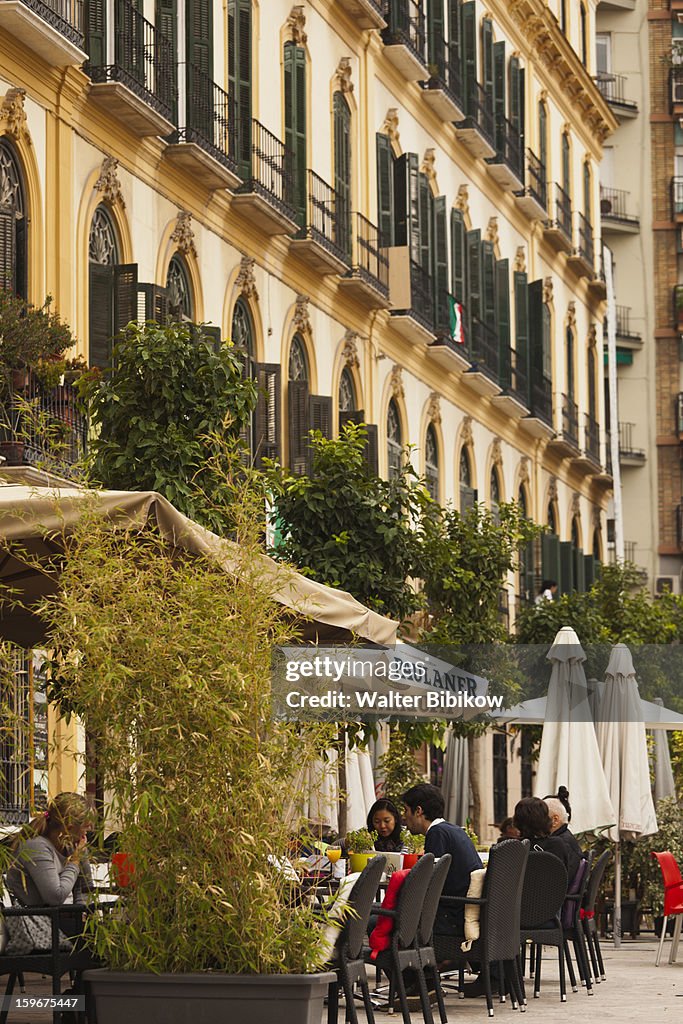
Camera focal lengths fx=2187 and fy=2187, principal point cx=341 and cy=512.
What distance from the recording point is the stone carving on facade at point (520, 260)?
41562 millimetres

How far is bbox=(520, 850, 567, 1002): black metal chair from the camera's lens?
1367cm

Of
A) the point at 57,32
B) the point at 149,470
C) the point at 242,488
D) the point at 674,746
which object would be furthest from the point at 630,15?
the point at 242,488

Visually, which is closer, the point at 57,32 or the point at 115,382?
the point at 115,382

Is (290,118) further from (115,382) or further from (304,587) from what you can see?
(304,587)

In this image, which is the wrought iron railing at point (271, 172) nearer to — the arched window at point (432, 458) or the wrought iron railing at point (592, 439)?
the arched window at point (432, 458)

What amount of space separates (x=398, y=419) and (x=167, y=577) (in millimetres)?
24020

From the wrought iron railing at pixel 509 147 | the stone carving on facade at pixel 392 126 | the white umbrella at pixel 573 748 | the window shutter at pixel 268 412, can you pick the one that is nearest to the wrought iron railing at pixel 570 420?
the wrought iron railing at pixel 509 147

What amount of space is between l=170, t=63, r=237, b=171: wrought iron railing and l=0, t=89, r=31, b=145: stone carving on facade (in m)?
3.65

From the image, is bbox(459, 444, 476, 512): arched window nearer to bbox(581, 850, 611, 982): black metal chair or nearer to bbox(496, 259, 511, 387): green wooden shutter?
bbox(496, 259, 511, 387): green wooden shutter

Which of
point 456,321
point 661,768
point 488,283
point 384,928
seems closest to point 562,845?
point 384,928

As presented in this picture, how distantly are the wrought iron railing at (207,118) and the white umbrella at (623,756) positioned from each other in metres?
7.04

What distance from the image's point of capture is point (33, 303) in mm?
19734

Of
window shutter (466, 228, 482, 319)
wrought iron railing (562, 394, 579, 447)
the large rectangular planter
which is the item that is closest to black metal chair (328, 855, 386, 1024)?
the large rectangular planter

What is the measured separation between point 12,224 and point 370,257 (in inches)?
468
